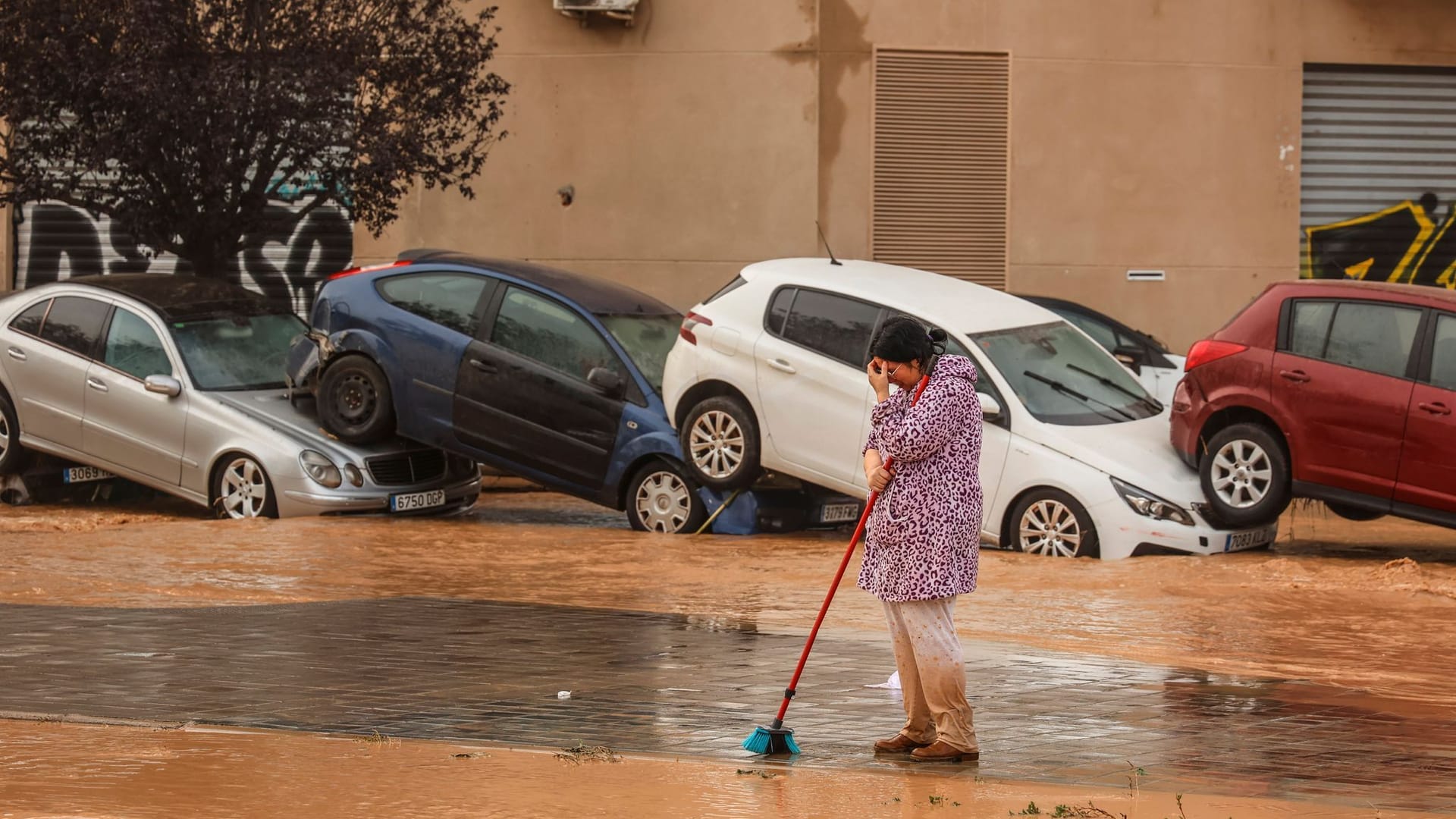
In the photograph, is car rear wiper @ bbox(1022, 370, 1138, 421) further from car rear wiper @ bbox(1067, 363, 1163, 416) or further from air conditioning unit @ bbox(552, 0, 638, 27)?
air conditioning unit @ bbox(552, 0, 638, 27)

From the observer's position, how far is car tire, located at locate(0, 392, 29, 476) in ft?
48.1

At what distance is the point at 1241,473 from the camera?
12.1 meters

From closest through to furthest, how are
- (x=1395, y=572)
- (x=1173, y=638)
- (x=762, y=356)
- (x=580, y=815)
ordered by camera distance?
(x=580, y=815) < (x=1173, y=638) < (x=1395, y=572) < (x=762, y=356)

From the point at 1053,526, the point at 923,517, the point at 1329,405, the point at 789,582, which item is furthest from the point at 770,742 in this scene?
the point at 1329,405

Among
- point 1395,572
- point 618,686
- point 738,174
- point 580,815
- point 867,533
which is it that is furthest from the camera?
point 738,174

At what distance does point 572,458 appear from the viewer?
13.7 metres

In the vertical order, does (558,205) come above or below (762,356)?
above

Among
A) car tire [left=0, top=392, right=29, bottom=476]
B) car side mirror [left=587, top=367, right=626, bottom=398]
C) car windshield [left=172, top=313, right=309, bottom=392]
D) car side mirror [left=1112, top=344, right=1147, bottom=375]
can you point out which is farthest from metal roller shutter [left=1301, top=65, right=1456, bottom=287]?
car tire [left=0, top=392, right=29, bottom=476]

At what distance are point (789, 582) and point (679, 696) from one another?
3845mm

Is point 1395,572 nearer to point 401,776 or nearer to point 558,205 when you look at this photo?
point 401,776

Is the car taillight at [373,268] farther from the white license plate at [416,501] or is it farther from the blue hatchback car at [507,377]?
the white license plate at [416,501]

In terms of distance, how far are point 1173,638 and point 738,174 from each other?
13.2 meters

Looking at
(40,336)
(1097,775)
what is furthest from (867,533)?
(40,336)

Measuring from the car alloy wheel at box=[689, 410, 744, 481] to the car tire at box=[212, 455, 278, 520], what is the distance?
10.1 feet
